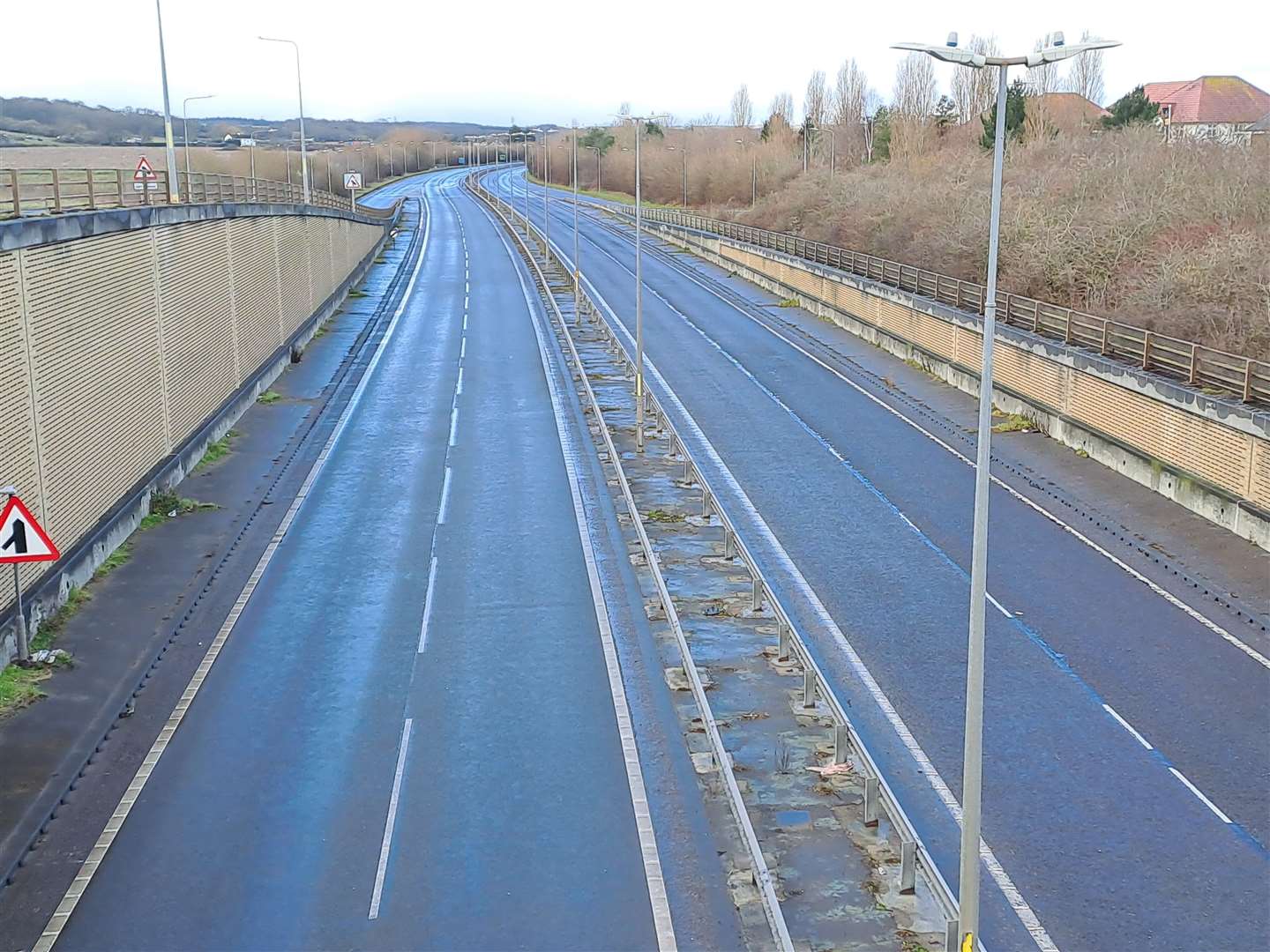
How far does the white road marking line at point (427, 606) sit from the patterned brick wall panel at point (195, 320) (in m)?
9.05

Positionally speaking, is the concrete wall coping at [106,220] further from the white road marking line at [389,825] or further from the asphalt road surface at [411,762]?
the white road marking line at [389,825]

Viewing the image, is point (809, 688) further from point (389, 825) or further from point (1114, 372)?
point (1114, 372)

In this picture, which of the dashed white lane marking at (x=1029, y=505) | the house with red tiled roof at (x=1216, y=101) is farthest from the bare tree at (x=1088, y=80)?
the dashed white lane marking at (x=1029, y=505)

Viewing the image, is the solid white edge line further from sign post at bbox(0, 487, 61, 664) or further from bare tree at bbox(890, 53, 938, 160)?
bare tree at bbox(890, 53, 938, 160)

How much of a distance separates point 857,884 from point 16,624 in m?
12.0

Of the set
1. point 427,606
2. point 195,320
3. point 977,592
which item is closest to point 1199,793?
point 977,592

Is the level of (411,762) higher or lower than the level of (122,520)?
lower

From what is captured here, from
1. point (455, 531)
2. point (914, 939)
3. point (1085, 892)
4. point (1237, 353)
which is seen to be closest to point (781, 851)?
point (914, 939)

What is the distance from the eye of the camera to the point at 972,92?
11088 centimetres

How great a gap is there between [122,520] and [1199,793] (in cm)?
1811

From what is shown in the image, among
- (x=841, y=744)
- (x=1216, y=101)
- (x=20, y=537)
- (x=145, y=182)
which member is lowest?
(x=841, y=744)

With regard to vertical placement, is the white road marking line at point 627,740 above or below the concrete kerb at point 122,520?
below

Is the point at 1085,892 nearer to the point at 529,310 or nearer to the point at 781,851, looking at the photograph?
the point at 781,851

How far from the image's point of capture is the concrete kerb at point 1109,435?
24.0m
